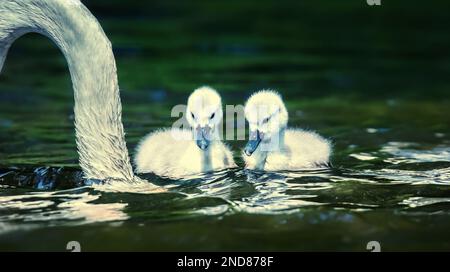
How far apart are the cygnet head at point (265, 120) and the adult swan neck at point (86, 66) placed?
137cm

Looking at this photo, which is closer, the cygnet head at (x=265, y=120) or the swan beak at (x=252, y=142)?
the swan beak at (x=252, y=142)

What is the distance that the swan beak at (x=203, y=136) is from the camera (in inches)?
358

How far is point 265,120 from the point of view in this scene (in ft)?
31.4

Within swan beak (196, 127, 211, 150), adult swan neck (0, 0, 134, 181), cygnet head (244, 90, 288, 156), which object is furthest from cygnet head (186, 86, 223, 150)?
adult swan neck (0, 0, 134, 181)

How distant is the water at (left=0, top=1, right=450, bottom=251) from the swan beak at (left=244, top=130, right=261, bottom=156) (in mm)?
226

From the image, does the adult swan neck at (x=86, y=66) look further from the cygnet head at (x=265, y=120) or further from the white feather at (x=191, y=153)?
the cygnet head at (x=265, y=120)

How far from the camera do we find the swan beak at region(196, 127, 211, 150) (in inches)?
358

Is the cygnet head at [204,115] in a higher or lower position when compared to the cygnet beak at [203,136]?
higher

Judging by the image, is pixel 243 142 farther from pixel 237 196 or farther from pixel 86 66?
pixel 86 66

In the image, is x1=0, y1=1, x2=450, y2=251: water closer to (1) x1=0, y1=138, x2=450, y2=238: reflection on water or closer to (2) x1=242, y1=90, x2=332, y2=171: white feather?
(1) x1=0, y1=138, x2=450, y2=238: reflection on water

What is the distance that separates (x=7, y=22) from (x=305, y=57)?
10.4 m

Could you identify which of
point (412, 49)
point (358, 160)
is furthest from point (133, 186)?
point (412, 49)

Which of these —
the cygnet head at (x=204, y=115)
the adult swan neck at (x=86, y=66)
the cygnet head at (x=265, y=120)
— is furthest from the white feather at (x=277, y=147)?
the adult swan neck at (x=86, y=66)

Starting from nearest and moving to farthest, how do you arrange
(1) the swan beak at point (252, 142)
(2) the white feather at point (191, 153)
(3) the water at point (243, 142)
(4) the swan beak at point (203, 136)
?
1. (3) the water at point (243, 142)
2. (4) the swan beak at point (203, 136)
3. (1) the swan beak at point (252, 142)
4. (2) the white feather at point (191, 153)
